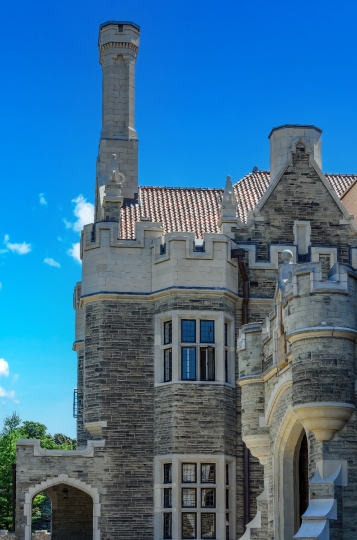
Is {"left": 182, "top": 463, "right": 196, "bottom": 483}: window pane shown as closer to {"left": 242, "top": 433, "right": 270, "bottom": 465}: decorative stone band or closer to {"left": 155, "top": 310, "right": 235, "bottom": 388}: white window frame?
{"left": 155, "top": 310, "right": 235, "bottom": 388}: white window frame

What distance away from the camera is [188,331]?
86.3 feet

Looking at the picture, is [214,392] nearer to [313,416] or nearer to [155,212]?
[155,212]

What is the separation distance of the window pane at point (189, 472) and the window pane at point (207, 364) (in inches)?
77.2

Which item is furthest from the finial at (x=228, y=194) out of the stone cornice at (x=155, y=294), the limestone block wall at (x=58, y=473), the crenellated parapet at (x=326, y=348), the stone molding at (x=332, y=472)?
the stone molding at (x=332, y=472)

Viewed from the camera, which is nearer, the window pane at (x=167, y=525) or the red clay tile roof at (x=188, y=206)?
the window pane at (x=167, y=525)

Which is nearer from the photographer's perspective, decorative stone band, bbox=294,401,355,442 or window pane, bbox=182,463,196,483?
decorative stone band, bbox=294,401,355,442

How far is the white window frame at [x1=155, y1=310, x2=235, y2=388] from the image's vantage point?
26.0 metres

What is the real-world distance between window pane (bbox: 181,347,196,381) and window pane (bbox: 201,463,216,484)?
1.95 m

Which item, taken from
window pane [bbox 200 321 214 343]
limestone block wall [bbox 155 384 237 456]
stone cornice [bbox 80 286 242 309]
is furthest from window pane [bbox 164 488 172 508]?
stone cornice [bbox 80 286 242 309]

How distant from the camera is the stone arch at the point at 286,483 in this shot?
64.1 feet

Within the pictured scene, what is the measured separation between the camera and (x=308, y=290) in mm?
17094

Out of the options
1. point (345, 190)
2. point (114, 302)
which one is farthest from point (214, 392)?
point (345, 190)

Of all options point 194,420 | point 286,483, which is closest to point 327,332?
point 286,483

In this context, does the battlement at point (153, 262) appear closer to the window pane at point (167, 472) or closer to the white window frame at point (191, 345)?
the white window frame at point (191, 345)
